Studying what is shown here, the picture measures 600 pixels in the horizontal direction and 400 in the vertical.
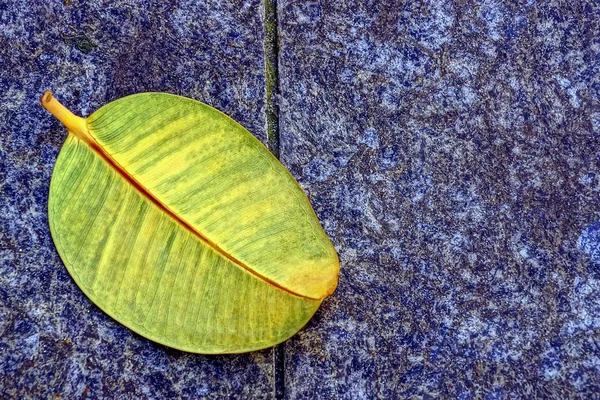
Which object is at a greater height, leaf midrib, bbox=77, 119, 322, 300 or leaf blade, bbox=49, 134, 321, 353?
leaf midrib, bbox=77, 119, 322, 300

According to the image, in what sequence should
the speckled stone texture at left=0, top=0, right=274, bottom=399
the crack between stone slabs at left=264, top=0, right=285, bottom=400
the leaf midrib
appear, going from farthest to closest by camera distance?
the crack between stone slabs at left=264, top=0, right=285, bottom=400
the speckled stone texture at left=0, top=0, right=274, bottom=399
the leaf midrib

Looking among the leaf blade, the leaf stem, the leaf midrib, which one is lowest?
the leaf blade

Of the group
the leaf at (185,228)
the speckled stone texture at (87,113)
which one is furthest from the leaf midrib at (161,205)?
the speckled stone texture at (87,113)

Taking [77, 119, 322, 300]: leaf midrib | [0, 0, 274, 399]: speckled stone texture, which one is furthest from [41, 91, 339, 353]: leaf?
[0, 0, 274, 399]: speckled stone texture

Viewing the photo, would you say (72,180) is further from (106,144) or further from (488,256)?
(488,256)

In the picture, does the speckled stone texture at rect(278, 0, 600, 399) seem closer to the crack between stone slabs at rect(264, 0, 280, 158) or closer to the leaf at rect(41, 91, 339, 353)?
the crack between stone slabs at rect(264, 0, 280, 158)

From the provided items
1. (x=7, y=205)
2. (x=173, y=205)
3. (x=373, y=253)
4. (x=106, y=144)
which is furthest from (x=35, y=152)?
(x=373, y=253)

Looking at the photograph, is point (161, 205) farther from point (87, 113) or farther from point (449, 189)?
point (449, 189)
